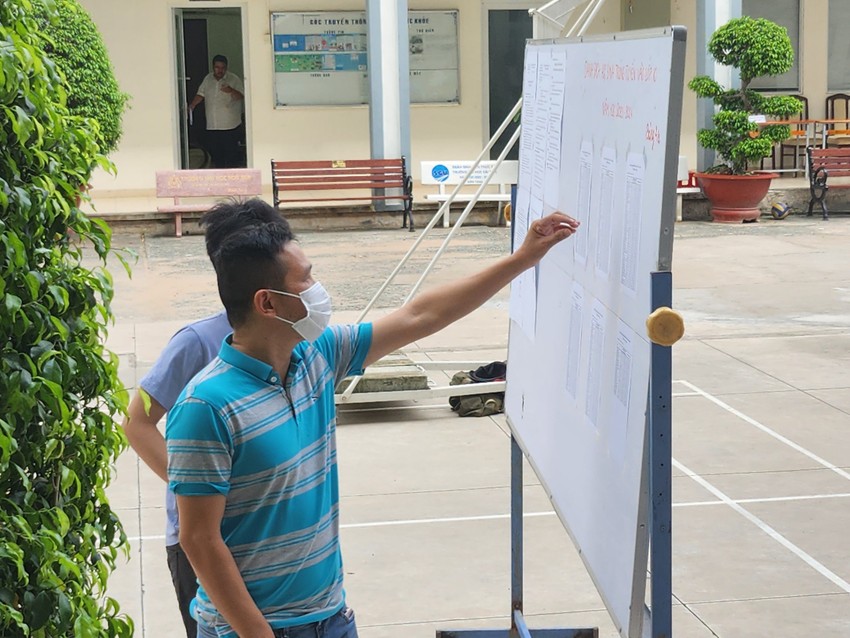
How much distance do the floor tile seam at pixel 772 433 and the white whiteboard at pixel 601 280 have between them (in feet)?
12.0

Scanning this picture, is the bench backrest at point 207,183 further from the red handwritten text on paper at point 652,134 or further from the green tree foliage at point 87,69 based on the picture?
the red handwritten text on paper at point 652,134

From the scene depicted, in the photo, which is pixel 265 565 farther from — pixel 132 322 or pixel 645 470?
pixel 132 322

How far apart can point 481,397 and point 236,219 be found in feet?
19.2

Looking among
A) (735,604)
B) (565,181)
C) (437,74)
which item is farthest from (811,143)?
(565,181)

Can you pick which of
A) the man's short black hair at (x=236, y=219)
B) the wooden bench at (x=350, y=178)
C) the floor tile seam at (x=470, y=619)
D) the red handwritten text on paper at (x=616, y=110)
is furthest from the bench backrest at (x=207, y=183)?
the red handwritten text on paper at (x=616, y=110)

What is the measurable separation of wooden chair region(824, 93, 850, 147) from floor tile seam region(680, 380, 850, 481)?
A: 43.2 feet

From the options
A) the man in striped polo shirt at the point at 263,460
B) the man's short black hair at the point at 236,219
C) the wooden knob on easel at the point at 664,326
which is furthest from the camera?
the man's short black hair at the point at 236,219

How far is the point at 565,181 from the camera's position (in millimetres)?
3658

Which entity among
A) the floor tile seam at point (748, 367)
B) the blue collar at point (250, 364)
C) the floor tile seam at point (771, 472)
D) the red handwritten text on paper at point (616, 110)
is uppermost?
the red handwritten text on paper at point (616, 110)

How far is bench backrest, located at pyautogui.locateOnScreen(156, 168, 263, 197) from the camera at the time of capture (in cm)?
1856

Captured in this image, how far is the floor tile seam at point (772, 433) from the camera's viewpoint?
732 centimetres

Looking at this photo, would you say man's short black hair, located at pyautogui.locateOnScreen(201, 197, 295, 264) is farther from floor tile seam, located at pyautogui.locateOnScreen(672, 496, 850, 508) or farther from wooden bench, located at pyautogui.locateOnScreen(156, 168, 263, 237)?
wooden bench, located at pyautogui.locateOnScreen(156, 168, 263, 237)

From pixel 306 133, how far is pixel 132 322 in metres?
9.92

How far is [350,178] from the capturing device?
1936 centimetres
